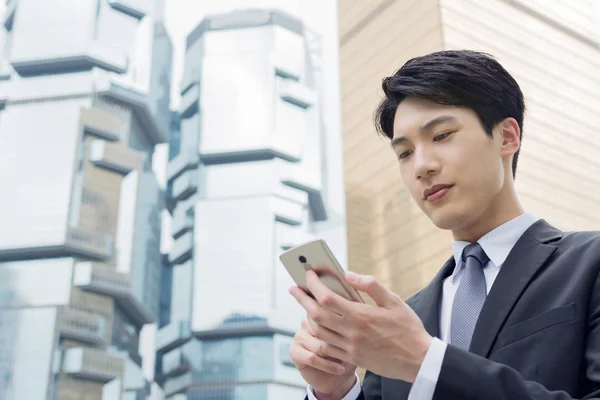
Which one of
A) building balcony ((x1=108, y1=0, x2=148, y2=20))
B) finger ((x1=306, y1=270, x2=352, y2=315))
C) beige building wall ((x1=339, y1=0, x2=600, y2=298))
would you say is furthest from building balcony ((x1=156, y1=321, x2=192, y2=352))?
Result: finger ((x1=306, y1=270, x2=352, y2=315))

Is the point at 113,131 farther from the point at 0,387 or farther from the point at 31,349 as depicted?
the point at 0,387

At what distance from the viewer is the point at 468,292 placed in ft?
3.46

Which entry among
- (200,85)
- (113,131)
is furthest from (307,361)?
(200,85)

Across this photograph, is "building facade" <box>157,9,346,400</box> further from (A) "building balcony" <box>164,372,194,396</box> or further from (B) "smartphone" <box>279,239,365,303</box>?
(B) "smartphone" <box>279,239,365,303</box>

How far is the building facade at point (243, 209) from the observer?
39.3 m

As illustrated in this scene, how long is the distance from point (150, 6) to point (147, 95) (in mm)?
6757

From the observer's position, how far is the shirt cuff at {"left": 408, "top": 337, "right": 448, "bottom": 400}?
0.78 m

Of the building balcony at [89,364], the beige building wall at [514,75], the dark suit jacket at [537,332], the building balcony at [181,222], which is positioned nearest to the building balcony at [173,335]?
the building balcony at [181,222]

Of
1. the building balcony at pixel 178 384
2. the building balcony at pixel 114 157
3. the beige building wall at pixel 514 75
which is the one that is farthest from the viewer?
the building balcony at pixel 178 384

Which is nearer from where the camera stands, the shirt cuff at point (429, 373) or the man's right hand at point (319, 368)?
the shirt cuff at point (429, 373)

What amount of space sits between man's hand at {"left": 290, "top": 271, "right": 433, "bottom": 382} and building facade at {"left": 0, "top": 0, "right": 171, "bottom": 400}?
1384 inches

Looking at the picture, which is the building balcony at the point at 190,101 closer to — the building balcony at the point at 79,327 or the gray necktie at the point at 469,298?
the building balcony at the point at 79,327

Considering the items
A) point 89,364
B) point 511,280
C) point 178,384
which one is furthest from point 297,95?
point 511,280

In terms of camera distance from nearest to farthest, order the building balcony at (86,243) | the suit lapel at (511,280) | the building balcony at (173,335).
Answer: the suit lapel at (511,280) → the building balcony at (86,243) → the building balcony at (173,335)
